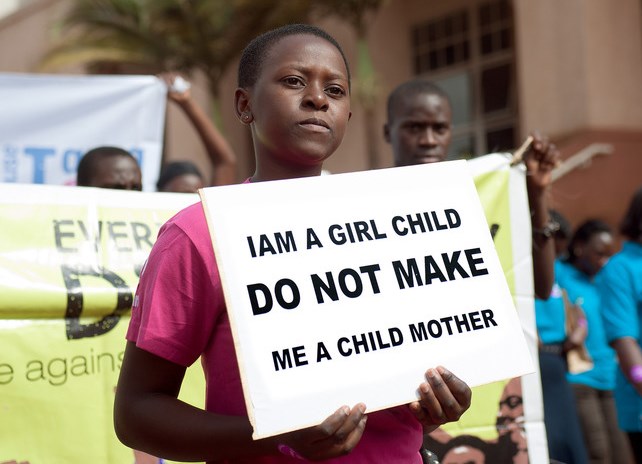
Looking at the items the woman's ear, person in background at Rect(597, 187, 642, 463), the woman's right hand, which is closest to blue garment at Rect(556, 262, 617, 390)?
person in background at Rect(597, 187, 642, 463)

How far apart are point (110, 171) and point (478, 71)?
983cm

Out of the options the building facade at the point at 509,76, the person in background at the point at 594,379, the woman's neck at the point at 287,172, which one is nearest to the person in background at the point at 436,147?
the woman's neck at the point at 287,172

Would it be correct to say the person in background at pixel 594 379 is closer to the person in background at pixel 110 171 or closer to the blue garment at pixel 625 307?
the blue garment at pixel 625 307

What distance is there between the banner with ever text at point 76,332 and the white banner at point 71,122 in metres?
1.83

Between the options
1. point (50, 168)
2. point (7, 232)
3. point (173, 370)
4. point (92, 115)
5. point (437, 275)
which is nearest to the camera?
point (173, 370)

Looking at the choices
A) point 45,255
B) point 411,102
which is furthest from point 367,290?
point 411,102

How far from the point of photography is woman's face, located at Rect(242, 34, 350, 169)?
1.82 metres

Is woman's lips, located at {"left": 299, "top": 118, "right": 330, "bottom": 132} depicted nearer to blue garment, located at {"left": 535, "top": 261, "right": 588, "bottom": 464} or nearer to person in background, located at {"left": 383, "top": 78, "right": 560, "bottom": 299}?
person in background, located at {"left": 383, "top": 78, "right": 560, "bottom": 299}

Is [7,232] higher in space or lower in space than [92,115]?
lower

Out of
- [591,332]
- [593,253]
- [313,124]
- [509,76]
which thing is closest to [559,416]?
[591,332]

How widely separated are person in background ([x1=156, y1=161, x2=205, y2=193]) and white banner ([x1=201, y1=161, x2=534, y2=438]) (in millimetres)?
2750

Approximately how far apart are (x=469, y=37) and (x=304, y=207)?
11.7m

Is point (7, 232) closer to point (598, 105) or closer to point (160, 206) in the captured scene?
point (160, 206)

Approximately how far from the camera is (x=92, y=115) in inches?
211
